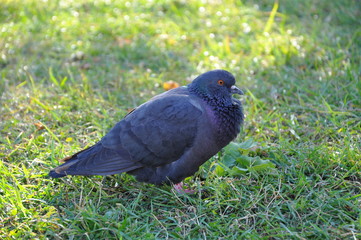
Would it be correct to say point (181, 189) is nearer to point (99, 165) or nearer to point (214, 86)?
point (99, 165)

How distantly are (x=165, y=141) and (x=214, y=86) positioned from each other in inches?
27.1

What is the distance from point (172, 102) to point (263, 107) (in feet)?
5.35

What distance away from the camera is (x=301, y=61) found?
17.6 ft

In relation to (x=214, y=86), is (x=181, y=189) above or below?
below

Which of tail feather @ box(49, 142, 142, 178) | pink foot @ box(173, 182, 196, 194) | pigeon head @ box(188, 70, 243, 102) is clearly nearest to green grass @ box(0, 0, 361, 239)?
pink foot @ box(173, 182, 196, 194)

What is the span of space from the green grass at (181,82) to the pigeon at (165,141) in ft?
0.64

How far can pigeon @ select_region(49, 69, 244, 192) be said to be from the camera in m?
3.25

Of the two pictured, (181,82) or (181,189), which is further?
(181,82)

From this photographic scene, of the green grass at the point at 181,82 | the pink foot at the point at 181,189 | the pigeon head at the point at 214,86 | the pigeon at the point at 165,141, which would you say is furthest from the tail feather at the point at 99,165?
the pigeon head at the point at 214,86

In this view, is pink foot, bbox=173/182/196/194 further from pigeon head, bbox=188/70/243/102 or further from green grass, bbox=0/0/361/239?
pigeon head, bbox=188/70/243/102

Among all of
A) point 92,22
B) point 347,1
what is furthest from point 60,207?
point 347,1

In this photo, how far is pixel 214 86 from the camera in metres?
3.53

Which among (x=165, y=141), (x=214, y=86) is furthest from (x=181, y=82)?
(x=165, y=141)

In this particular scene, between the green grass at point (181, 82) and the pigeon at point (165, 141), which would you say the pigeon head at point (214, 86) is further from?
the green grass at point (181, 82)
